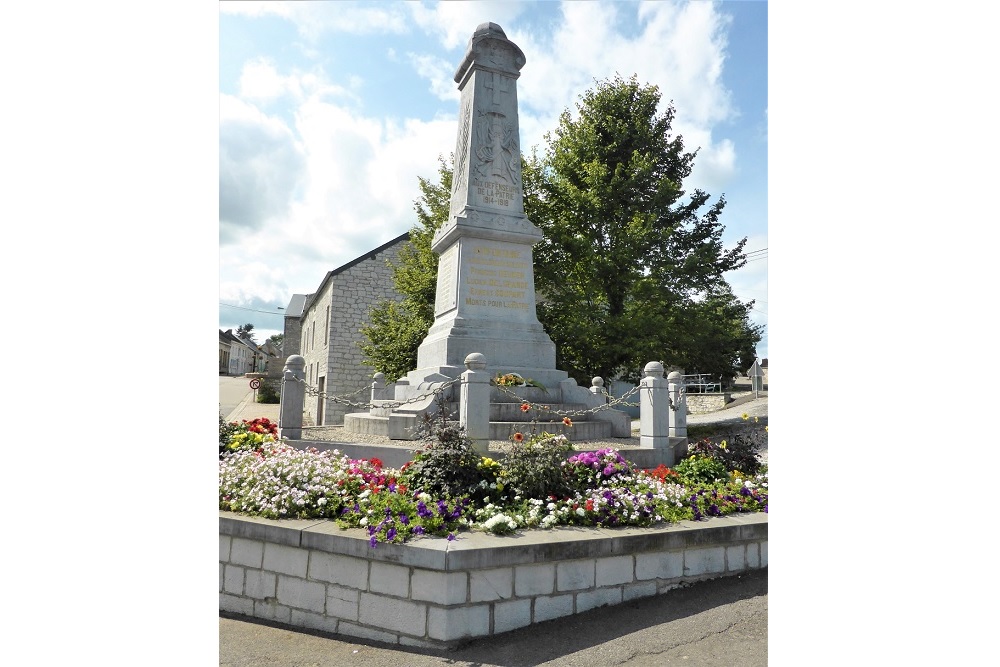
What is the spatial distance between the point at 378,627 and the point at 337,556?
0.51 meters

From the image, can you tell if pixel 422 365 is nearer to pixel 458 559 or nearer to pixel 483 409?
pixel 483 409

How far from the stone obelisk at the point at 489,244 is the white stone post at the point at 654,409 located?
2.32m

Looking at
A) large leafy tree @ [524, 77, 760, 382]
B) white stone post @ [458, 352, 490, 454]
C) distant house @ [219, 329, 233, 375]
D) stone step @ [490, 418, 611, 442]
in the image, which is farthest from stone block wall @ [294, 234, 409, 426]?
distant house @ [219, 329, 233, 375]

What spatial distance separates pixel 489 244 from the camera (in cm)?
893

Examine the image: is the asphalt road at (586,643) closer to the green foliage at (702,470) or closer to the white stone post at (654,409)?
the green foliage at (702,470)

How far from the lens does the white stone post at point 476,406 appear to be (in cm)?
527

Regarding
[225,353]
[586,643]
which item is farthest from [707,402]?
[225,353]

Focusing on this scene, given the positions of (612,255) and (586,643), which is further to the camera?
(612,255)

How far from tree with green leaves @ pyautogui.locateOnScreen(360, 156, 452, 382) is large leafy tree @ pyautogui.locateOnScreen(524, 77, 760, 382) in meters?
2.85

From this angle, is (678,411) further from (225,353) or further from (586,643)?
(225,353)

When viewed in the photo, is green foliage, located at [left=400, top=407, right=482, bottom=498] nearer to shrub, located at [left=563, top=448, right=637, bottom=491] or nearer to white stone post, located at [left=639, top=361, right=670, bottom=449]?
shrub, located at [left=563, top=448, right=637, bottom=491]

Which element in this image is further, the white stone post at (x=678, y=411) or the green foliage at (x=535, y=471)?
the white stone post at (x=678, y=411)

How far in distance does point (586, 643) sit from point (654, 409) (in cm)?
319

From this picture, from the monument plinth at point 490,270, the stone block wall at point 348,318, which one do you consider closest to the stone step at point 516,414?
the monument plinth at point 490,270
